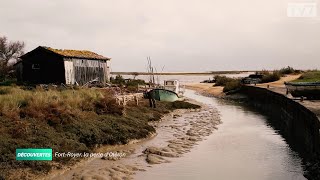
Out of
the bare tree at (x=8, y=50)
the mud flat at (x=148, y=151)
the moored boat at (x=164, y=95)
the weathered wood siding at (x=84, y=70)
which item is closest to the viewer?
the mud flat at (x=148, y=151)

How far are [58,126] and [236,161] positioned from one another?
303 inches

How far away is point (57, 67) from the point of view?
3356cm

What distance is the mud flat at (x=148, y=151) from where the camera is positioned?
12.2m

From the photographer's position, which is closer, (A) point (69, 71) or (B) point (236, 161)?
(B) point (236, 161)

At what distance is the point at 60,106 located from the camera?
17219 mm

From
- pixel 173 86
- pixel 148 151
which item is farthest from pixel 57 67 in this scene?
pixel 148 151

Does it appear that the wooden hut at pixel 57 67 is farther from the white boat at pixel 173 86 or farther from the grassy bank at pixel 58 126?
the grassy bank at pixel 58 126

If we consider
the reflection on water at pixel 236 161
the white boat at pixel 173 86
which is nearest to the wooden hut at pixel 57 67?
the white boat at pixel 173 86

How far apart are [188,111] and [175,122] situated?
7.20m

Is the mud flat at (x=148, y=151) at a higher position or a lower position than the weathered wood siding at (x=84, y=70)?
lower

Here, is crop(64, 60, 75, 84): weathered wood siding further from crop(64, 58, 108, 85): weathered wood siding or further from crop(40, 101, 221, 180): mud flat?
crop(40, 101, 221, 180): mud flat

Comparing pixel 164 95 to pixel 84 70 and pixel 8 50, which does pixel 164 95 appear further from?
pixel 8 50

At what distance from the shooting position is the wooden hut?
3347cm

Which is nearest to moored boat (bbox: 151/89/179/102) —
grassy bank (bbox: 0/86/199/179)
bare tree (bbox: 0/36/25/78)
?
grassy bank (bbox: 0/86/199/179)
